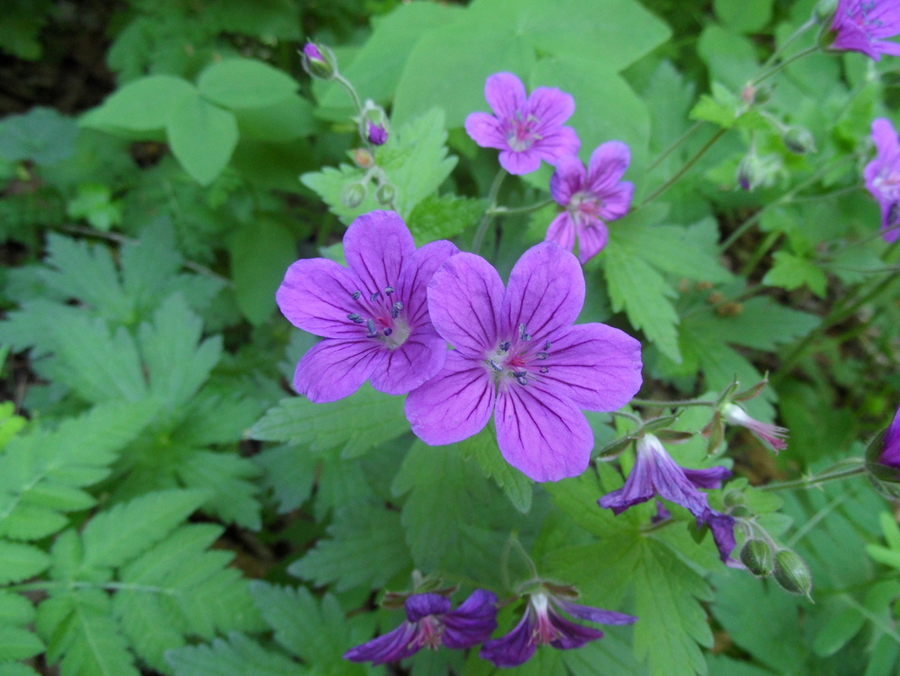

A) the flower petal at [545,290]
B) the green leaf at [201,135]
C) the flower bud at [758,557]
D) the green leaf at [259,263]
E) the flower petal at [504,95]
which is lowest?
the green leaf at [259,263]

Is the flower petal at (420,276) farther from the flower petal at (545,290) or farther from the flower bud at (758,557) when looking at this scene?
the flower bud at (758,557)

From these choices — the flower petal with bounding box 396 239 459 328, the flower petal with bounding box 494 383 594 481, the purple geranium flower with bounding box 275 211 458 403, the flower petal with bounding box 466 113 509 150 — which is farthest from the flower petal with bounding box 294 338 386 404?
the flower petal with bounding box 466 113 509 150

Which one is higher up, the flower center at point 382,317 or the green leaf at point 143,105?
the flower center at point 382,317

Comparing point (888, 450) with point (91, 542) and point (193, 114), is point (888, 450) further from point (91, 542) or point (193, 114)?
point (193, 114)

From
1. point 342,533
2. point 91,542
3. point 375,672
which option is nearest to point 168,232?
point 91,542

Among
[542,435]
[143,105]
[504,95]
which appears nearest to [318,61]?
[504,95]

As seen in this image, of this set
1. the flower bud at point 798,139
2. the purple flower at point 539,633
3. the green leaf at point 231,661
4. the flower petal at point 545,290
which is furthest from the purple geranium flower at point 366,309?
the flower bud at point 798,139

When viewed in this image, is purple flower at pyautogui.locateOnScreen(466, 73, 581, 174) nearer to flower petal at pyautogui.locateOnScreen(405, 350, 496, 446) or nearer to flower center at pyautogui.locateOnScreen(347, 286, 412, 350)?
flower center at pyautogui.locateOnScreen(347, 286, 412, 350)
